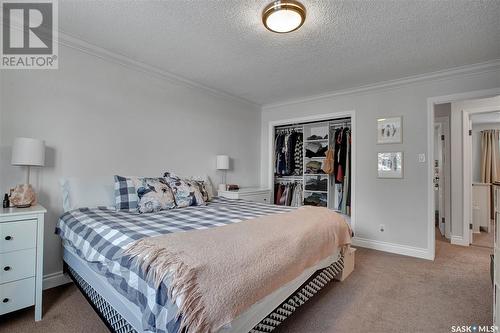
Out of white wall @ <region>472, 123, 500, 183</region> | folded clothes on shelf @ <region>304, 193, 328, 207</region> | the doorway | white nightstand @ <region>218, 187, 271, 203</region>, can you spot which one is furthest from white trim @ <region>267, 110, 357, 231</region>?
white wall @ <region>472, 123, 500, 183</region>

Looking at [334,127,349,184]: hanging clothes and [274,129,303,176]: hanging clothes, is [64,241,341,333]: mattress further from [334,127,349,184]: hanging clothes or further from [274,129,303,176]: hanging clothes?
[274,129,303,176]: hanging clothes

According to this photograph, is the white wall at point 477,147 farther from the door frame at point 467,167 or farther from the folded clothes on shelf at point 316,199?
the folded clothes on shelf at point 316,199

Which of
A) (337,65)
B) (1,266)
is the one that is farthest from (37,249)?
(337,65)

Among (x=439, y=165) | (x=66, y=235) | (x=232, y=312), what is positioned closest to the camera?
(x=232, y=312)

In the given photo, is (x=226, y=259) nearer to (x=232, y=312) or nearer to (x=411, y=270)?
(x=232, y=312)

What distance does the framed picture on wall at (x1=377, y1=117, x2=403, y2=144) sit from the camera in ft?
11.0

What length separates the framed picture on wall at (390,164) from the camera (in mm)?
3334

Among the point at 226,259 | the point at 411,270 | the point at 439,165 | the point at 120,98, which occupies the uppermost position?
the point at 120,98

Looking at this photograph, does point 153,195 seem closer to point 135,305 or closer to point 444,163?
point 135,305

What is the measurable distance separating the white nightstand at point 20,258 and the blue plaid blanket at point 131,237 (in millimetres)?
238

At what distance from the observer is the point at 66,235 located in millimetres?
2023

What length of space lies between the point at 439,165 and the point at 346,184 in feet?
7.13

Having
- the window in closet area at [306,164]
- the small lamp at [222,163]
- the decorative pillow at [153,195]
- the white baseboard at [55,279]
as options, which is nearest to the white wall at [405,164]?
the window in closet area at [306,164]

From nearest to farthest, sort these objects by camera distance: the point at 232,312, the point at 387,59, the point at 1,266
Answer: the point at 232,312 → the point at 1,266 → the point at 387,59
